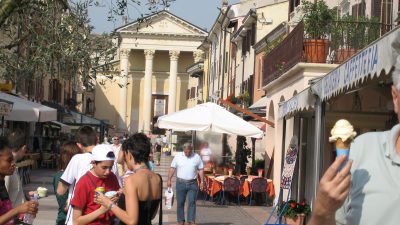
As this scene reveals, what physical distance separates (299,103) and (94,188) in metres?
6.02

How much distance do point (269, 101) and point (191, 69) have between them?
5387 cm

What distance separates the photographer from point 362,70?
737cm

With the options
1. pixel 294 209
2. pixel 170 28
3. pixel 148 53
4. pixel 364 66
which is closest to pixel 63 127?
pixel 294 209

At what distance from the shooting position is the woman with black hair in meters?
5.93

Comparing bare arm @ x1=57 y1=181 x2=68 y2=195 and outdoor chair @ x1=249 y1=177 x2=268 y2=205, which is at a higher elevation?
bare arm @ x1=57 y1=181 x2=68 y2=195

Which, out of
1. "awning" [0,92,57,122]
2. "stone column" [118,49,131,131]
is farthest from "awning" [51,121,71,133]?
"stone column" [118,49,131,131]

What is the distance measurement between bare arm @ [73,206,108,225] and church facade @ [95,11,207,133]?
8652 cm

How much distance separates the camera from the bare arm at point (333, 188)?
2287 mm

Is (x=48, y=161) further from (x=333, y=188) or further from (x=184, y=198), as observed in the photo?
(x=333, y=188)

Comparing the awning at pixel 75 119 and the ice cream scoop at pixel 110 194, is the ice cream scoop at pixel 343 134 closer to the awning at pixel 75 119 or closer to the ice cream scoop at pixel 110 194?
the ice cream scoop at pixel 110 194

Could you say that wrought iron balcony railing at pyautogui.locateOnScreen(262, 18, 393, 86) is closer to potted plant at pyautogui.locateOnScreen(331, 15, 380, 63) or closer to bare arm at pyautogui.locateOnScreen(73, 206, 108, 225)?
potted plant at pyautogui.locateOnScreen(331, 15, 380, 63)

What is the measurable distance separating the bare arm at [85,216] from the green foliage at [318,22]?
34.3 ft

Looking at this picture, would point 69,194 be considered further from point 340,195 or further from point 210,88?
point 210,88

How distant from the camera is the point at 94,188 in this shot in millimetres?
6492
